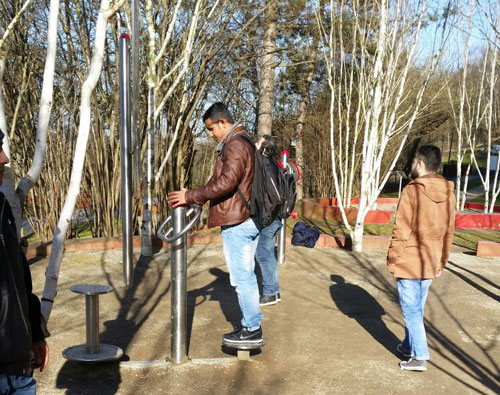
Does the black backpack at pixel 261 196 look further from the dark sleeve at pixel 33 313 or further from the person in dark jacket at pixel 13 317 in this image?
the person in dark jacket at pixel 13 317

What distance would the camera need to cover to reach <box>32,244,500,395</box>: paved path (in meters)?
4.02

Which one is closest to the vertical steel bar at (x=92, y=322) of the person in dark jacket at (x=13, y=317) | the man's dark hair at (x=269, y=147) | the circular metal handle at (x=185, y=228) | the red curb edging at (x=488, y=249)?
the circular metal handle at (x=185, y=228)

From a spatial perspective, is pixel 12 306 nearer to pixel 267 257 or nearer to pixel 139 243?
pixel 267 257

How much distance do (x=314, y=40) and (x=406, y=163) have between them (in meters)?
16.2

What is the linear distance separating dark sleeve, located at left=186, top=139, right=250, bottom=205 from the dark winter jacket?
6.43 ft

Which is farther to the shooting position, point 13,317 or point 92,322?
point 92,322

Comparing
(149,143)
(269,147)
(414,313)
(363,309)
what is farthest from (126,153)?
(414,313)

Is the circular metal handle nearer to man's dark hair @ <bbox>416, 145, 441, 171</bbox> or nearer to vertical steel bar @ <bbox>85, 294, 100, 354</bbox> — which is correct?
vertical steel bar @ <bbox>85, 294, 100, 354</bbox>

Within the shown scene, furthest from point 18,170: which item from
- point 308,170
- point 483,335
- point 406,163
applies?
point 406,163

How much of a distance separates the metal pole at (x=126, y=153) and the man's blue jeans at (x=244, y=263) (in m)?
2.38

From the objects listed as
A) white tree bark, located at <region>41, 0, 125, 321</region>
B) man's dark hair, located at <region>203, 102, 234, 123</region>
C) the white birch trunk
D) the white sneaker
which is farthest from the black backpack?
the white birch trunk

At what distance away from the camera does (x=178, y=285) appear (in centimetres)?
411

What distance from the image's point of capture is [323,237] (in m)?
9.73

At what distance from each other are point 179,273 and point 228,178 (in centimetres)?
75
